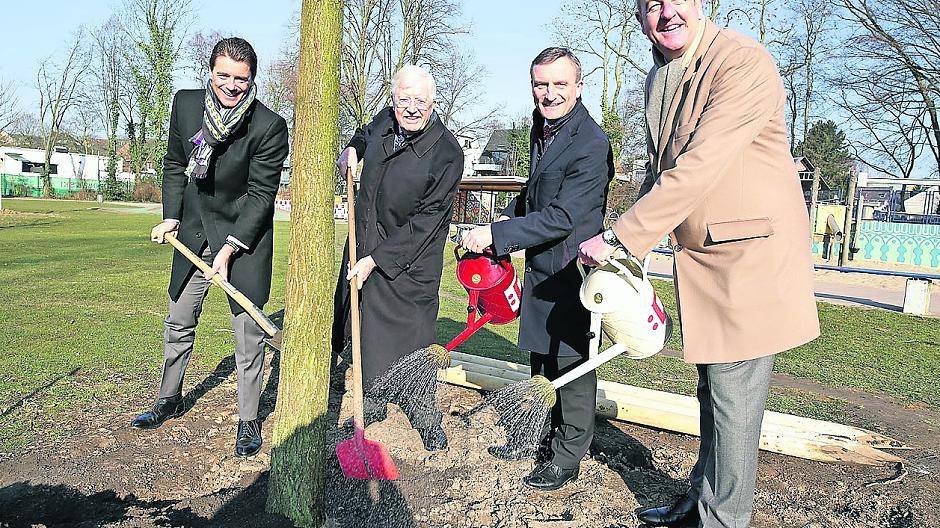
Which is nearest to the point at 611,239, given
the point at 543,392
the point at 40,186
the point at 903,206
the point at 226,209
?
the point at 543,392

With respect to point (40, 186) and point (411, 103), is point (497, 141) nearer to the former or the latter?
point (40, 186)

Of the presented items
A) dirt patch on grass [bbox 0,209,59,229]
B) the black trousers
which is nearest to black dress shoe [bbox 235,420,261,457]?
the black trousers

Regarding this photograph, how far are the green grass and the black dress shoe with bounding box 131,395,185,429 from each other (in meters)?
0.43

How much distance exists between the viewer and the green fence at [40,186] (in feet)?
145

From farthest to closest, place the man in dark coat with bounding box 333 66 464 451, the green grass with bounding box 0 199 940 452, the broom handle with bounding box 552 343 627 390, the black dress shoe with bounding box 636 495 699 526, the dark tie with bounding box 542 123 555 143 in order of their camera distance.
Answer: the green grass with bounding box 0 199 940 452
the man in dark coat with bounding box 333 66 464 451
the dark tie with bounding box 542 123 555 143
the black dress shoe with bounding box 636 495 699 526
the broom handle with bounding box 552 343 627 390

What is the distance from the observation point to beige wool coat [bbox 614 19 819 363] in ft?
8.05

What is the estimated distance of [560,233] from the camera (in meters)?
3.30

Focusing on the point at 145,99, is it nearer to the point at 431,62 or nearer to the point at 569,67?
the point at 431,62

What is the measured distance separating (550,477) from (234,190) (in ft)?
6.96

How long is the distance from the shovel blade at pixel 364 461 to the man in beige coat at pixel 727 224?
4.50 ft

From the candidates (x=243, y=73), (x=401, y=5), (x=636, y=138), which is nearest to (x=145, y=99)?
(x=401, y=5)

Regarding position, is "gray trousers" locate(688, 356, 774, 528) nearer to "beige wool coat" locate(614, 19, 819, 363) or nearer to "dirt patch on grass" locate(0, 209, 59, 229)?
"beige wool coat" locate(614, 19, 819, 363)

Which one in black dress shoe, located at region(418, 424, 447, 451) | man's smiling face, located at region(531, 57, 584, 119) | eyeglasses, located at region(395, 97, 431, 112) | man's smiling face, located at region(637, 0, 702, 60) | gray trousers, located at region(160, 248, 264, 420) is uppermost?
man's smiling face, located at region(637, 0, 702, 60)

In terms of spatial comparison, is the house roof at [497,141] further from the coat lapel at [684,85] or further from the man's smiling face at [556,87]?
the coat lapel at [684,85]
